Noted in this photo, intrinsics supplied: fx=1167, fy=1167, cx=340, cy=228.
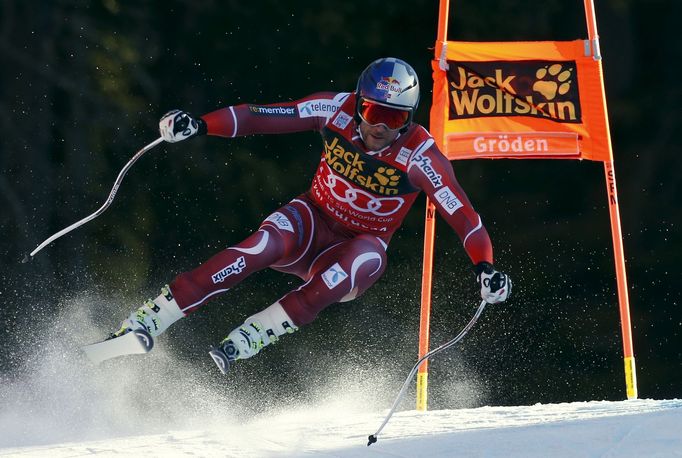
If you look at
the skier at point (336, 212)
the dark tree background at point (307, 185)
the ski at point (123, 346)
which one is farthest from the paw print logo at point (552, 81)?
the ski at point (123, 346)

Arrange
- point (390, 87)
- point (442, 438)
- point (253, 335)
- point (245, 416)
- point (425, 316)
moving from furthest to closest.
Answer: point (245, 416) → point (425, 316) → point (390, 87) → point (253, 335) → point (442, 438)

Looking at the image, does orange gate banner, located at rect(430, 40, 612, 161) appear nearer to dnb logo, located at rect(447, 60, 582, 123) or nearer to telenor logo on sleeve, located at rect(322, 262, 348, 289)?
dnb logo, located at rect(447, 60, 582, 123)

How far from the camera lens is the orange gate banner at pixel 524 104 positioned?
6.30 m

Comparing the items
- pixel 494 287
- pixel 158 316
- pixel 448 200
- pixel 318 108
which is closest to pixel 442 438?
pixel 494 287

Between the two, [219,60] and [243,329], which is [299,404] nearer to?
[219,60]

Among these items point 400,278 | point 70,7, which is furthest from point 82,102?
point 400,278

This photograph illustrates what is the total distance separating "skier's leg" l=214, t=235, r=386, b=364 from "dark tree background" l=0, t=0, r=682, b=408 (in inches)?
117

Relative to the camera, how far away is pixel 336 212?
549cm

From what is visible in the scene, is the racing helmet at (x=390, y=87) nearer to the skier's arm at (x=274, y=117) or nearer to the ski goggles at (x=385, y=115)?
the ski goggles at (x=385, y=115)

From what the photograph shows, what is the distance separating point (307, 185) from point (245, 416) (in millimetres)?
1768

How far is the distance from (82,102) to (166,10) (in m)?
0.90

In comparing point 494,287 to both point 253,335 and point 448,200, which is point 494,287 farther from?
point 253,335

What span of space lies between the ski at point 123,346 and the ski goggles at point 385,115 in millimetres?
1359

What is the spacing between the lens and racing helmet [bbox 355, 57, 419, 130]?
511cm
